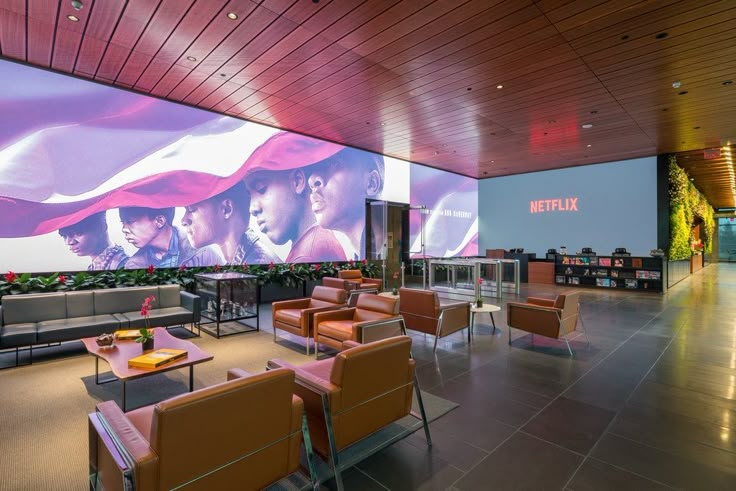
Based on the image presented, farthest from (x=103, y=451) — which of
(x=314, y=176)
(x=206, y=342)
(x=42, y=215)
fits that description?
(x=314, y=176)

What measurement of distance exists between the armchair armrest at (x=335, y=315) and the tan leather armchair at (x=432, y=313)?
849mm

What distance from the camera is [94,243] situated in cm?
605

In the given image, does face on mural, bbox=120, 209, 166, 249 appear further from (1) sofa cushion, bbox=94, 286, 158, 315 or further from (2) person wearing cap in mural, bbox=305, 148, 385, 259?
(2) person wearing cap in mural, bbox=305, 148, 385, 259

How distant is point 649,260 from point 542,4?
28.8 ft

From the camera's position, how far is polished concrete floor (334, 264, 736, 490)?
2254 millimetres

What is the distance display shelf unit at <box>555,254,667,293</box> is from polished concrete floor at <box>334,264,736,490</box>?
15.7 feet

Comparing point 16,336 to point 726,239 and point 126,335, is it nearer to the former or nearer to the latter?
point 126,335

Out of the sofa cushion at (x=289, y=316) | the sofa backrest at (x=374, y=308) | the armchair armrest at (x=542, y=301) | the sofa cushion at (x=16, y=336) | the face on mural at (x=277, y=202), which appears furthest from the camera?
the face on mural at (x=277, y=202)

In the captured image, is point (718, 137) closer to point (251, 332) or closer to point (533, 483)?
point (533, 483)

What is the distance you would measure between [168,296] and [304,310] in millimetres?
2427

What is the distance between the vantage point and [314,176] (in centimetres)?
905

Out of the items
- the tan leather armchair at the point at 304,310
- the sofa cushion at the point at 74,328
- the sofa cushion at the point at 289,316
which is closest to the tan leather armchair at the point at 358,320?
the tan leather armchair at the point at 304,310

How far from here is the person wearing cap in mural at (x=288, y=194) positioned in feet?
26.6

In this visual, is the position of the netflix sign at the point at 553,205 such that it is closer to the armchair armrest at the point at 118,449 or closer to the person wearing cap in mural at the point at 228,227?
the person wearing cap in mural at the point at 228,227
